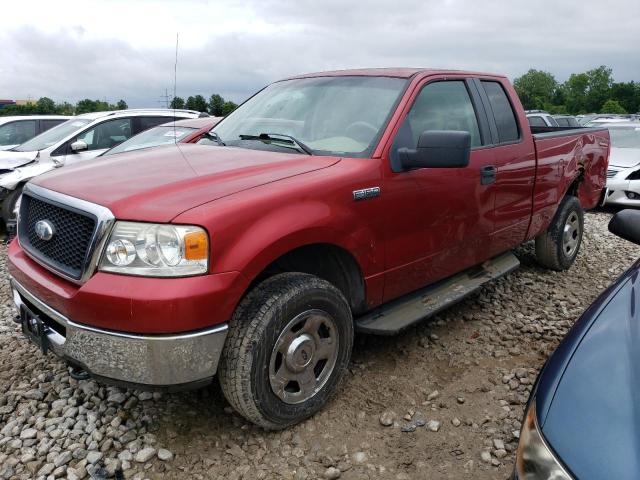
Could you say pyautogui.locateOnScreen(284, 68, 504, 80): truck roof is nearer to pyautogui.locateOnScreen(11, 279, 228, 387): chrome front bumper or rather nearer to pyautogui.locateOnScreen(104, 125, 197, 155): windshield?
pyautogui.locateOnScreen(11, 279, 228, 387): chrome front bumper

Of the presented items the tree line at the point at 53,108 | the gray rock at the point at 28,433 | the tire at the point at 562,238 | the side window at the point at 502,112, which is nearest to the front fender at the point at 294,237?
the gray rock at the point at 28,433

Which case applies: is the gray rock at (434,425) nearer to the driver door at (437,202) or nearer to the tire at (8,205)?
the driver door at (437,202)

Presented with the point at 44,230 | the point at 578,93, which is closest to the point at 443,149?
the point at 44,230

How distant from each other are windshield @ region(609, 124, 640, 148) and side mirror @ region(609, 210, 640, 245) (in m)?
9.38

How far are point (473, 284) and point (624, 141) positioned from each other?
892 cm

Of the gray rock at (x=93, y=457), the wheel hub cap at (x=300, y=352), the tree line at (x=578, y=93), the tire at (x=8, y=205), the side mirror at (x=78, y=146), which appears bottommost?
the gray rock at (x=93, y=457)

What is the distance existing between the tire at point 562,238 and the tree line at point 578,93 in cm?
7232

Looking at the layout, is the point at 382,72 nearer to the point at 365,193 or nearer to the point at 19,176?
the point at 365,193

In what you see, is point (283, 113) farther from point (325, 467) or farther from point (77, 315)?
point (325, 467)

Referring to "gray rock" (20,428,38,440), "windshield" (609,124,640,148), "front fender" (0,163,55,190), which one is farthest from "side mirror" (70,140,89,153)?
"windshield" (609,124,640,148)

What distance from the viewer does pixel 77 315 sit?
2309 mm

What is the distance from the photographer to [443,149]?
2.85 meters

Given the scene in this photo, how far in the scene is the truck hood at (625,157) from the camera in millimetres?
9498

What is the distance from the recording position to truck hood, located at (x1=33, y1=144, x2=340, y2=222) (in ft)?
7.65
